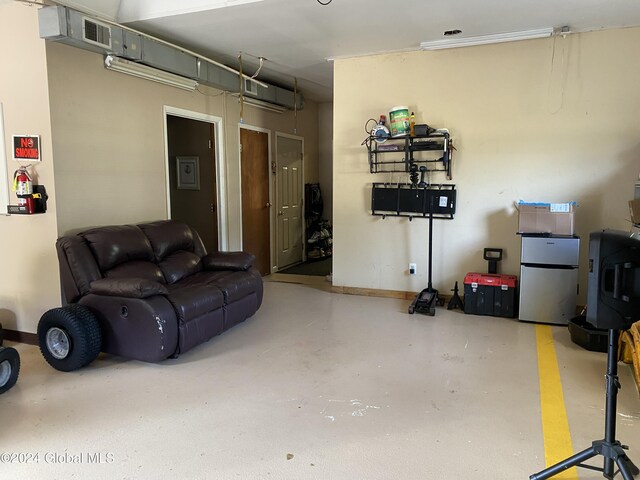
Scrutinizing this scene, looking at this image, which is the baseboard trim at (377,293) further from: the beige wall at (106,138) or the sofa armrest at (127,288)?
the sofa armrest at (127,288)

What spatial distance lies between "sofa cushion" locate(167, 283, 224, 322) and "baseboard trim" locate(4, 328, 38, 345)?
125 centimetres

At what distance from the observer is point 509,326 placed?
4336 mm

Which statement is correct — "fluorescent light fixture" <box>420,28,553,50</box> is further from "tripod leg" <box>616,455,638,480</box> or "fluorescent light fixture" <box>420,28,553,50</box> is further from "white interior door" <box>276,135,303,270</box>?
"tripod leg" <box>616,455,638,480</box>

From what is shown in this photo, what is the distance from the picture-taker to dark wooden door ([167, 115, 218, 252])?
588 centimetres

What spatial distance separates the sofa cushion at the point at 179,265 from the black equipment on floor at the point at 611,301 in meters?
3.20

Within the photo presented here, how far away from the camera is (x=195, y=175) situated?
6.06 m

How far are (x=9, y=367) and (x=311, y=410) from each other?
79.1 inches

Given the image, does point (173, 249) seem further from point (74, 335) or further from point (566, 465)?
point (566, 465)

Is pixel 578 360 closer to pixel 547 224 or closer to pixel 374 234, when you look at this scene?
pixel 547 224

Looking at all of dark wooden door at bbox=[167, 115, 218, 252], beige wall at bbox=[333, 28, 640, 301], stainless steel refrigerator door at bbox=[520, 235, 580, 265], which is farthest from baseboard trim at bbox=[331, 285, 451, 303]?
dark wooden door at bbox=[167, 115, 218, 252]

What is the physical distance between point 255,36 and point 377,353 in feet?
10.6

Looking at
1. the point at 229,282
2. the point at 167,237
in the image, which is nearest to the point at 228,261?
the point at 229,282

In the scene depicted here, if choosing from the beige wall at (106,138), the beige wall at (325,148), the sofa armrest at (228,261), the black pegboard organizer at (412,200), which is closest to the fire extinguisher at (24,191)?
the beige wall at (106,138)

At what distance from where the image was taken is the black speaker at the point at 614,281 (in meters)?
1.83
